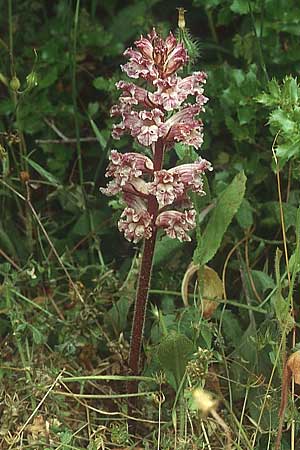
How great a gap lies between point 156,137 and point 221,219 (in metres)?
0.32

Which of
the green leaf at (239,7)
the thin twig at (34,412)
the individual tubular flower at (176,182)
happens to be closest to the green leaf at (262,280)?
the individual tubular flower at (176,182)

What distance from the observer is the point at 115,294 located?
6.77 ft

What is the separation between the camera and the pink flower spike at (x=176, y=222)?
1706 mm

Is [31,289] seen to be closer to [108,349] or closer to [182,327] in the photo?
[108,349]

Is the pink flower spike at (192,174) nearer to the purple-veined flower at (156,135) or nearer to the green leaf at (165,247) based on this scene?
the purple-veined flower at (156,135)

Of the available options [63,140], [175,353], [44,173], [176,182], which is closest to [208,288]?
[175,353]

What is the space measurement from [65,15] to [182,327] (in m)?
0.97

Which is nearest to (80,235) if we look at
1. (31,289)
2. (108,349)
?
(31,289)

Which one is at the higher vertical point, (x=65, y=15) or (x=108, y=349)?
(x=65, y=15)

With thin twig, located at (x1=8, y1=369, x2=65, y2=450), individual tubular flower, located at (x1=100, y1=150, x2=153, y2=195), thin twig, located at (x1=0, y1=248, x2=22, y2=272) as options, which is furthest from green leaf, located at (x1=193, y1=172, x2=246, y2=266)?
thin twig, located at (x1=0, y1=248, x2=22, y2=272)

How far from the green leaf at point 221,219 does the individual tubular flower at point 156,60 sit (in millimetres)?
317

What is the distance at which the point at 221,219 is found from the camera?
6.22 ft

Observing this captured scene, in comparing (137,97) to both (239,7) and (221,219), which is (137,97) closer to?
(221,219)

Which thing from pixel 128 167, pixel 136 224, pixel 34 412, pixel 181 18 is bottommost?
pixel 34 412
